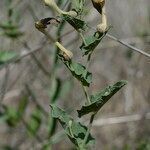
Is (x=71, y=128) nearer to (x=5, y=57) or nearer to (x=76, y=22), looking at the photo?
(x=76, y=22)

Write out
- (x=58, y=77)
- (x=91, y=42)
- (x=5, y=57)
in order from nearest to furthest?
(x=91, y=42), (x=5, y=57), (x=58, y=77)

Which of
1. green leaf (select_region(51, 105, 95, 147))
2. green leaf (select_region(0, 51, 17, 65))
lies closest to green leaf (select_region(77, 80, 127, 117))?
green leaf (select_region(51, 105, 95, 147))

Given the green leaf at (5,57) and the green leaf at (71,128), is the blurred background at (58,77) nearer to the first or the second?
the green leaf at (5,57)

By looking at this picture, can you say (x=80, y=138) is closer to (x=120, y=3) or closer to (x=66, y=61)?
(x=66, y=61)

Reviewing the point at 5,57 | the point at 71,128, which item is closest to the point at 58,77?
the point at 5,57

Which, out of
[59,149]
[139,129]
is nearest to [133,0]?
[59,149]

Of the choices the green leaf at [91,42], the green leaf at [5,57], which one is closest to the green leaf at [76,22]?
the green leaf at [91,42]
